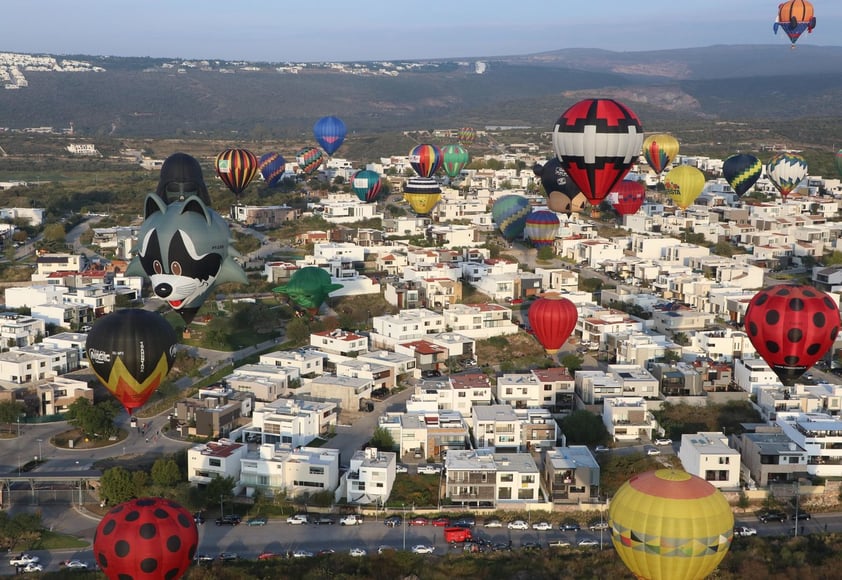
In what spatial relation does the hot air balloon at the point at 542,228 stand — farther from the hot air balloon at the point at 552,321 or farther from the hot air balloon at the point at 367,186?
the hot air balloon at the point at 552,321

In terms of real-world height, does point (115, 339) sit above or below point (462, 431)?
above

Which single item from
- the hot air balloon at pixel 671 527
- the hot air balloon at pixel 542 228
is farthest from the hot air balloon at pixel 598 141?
the hot air balloon at pixel 542 228

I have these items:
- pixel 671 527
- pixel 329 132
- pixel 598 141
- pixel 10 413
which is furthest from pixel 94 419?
pixel 329 132

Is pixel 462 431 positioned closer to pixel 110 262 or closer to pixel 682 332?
pixel 682 332

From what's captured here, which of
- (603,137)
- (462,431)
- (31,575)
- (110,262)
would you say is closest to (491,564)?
(462,431)

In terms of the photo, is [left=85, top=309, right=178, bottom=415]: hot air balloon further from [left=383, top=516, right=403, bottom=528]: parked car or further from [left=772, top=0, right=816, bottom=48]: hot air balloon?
[left=772, top=0, right=816, bottom=48]: hot air balloon

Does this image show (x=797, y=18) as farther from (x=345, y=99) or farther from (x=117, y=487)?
(x=345, y=99)

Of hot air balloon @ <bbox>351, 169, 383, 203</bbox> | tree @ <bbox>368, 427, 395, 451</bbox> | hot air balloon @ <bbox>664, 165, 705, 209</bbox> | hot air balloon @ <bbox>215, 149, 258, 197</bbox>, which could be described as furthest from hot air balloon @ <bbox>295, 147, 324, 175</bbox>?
tree @ <bbox>368, 427, 395, 451</bbox>
